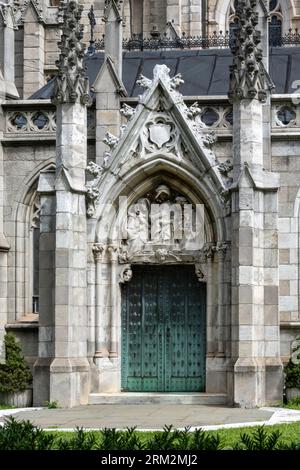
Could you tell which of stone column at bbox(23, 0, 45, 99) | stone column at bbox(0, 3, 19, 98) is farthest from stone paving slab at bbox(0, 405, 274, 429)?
stone column at bbox(23, 0, 45, 99)

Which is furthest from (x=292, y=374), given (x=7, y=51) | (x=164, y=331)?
(x=7, y=51)

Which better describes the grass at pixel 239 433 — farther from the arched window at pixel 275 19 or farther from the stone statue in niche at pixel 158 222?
the arched window at pixel 275 19

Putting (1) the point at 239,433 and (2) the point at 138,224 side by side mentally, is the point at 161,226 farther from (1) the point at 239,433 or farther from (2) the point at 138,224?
(1) the point at 239,433

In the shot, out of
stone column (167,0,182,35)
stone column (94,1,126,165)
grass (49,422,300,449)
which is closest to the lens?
grass (49,422,300,449)

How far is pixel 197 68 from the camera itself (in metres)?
28.2

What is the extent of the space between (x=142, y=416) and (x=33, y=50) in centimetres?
1725

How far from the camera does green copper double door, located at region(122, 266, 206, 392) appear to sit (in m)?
23.4

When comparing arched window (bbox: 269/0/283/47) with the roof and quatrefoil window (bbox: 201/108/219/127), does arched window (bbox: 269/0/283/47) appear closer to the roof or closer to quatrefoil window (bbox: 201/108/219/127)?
the roof

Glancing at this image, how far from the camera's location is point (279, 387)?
21.9 metres

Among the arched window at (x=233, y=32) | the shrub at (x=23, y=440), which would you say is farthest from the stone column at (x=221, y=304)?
the shrub at (x=23, y=440)

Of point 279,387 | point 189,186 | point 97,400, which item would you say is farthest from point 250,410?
point 189,186

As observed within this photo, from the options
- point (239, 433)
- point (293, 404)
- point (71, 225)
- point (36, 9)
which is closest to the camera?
point (239, 433)

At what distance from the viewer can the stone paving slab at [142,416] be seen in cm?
1864

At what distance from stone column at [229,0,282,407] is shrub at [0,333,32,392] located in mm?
3953
